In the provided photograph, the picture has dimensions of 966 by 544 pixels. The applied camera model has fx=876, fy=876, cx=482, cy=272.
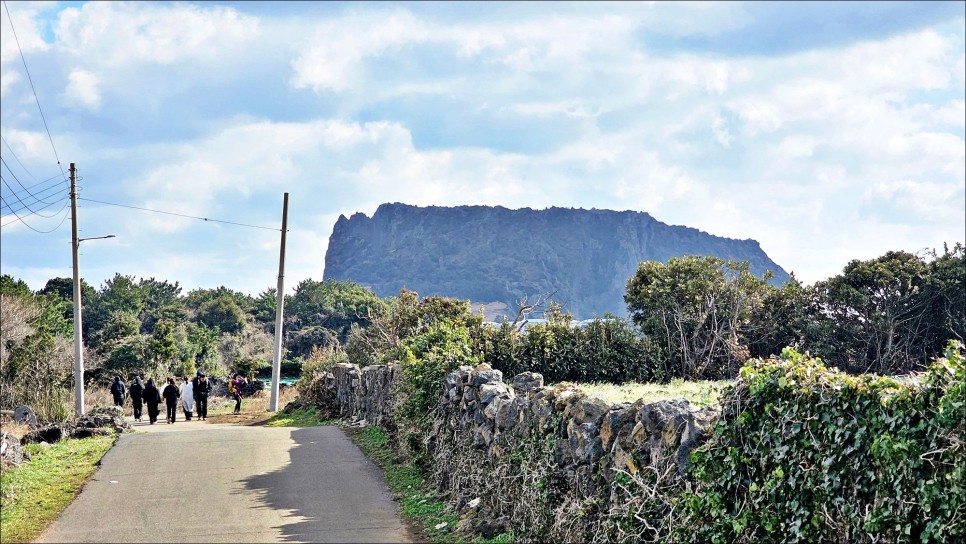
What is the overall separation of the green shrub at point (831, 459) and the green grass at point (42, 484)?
7.90 metres

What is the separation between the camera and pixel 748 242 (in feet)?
554

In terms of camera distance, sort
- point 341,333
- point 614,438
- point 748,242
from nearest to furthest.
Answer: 1. point 614,438
2. point 341,333
3. point 748,242

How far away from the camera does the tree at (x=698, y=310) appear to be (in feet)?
81.6

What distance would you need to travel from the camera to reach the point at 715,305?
25.7 meters

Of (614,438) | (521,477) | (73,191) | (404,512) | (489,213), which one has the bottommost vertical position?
(404,512)

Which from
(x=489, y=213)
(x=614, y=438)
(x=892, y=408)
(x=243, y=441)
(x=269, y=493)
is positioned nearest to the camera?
(x=892, y=408)

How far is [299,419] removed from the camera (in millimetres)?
26938

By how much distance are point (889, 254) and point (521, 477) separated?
755 inches

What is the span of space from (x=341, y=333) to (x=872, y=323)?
2151 inches

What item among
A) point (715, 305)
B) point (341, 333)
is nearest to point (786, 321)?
point (715, 305)

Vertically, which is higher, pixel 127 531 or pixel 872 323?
pixel 872 323

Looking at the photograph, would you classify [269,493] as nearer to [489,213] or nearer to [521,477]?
[521,477]

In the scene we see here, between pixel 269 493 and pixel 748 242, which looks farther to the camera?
pixel 748 242

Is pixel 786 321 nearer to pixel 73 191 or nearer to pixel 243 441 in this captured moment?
pixel 243 441
